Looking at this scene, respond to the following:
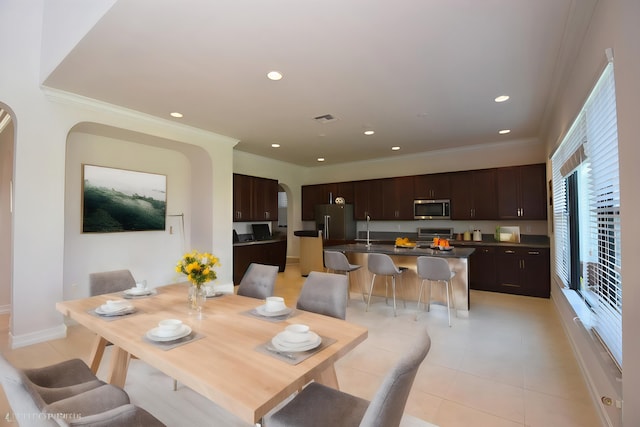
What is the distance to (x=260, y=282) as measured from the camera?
2750mm

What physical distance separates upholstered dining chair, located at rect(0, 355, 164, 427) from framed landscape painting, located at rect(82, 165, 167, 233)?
3013mm

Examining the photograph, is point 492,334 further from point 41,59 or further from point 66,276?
point 41,59

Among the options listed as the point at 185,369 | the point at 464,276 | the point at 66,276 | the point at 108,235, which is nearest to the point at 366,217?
the point at 464,276

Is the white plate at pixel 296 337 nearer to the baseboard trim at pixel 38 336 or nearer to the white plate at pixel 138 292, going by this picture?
the white plate at pixel 138 292

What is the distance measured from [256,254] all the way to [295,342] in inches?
195

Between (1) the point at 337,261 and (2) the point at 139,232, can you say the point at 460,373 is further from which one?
(2) the point at 139,232

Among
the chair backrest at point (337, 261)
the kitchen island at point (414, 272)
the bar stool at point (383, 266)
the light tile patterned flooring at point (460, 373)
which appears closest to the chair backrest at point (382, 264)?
the bar stool at point (383, 266)

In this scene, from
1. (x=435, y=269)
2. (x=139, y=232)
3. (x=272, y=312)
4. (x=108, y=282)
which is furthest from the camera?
(x=139, y=232)

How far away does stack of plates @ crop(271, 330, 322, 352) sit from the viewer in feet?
4.41

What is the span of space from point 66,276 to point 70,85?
237 cm

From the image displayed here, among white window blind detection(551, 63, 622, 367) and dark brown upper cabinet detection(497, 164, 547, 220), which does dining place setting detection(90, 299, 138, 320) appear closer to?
white window blind detection(551, 63, 622, 367)

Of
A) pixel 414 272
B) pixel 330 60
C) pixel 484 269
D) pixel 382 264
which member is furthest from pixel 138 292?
pixel 484 269

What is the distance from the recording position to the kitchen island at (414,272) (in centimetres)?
407

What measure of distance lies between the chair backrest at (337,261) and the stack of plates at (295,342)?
9.59ft
